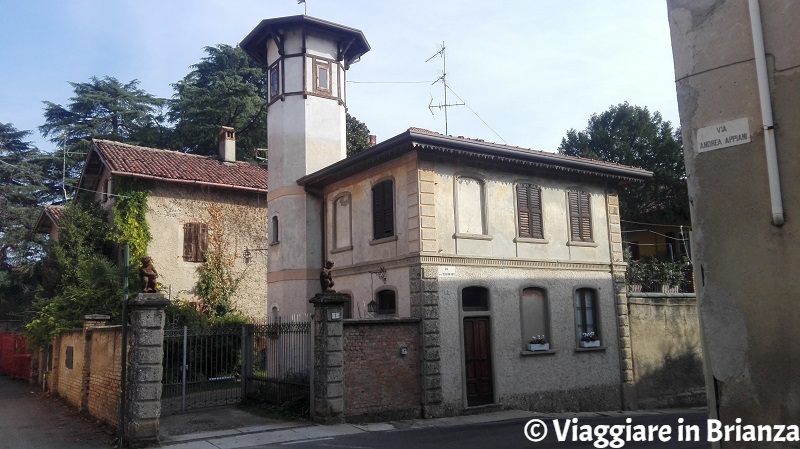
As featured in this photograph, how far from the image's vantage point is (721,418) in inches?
223

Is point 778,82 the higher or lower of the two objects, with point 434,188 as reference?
lower

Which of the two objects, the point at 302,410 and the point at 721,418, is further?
the point at 302,410

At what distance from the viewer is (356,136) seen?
118ft

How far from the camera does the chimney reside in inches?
1079

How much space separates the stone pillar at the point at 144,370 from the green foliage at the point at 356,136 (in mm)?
23630

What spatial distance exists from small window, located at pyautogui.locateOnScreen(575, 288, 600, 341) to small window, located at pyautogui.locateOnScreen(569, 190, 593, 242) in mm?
1565

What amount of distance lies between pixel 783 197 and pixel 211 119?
35.7 metres

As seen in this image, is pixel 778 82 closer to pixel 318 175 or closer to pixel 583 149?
pixel 318 175

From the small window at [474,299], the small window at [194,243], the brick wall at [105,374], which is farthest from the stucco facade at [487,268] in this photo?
the small window at [194,243]

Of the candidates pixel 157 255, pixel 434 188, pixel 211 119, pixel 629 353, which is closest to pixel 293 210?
pixel 434 188

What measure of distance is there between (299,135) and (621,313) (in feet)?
36.4

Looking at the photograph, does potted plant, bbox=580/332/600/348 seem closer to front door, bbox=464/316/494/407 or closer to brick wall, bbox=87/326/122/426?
front door, bbox=464/316/494/407

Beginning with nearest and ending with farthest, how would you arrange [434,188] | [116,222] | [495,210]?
[434,188]
[495,210]
[116,222]

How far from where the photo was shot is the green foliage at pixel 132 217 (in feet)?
73.9
